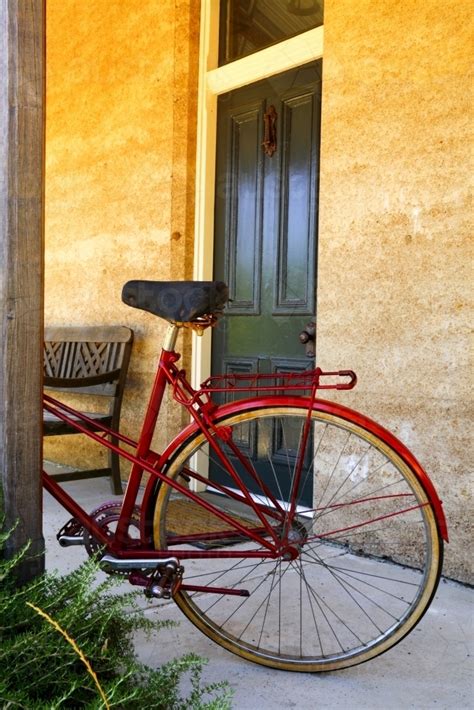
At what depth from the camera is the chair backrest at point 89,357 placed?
3979mm

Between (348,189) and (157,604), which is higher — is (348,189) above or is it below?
above

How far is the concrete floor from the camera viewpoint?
1808mm

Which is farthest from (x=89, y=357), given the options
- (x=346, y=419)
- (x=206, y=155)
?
(x=346, y=419)

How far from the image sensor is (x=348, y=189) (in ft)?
9.75

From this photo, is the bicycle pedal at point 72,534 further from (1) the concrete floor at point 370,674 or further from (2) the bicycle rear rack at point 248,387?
(2) the bicycle rear rack at point 248,387

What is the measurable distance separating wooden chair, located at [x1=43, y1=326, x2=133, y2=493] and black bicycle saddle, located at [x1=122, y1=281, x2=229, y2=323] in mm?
1597

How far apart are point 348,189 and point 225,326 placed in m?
1.21

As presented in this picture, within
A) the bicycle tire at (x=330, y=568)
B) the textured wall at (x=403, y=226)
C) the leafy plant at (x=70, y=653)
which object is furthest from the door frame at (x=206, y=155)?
the leafy plant at (x=70, y=653)

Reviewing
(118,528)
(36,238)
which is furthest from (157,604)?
(36,238)

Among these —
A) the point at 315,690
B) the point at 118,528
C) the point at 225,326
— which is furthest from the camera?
the point at 225,326

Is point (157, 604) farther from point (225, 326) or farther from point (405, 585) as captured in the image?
point (225, 326)

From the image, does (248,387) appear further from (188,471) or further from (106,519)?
(106,519)

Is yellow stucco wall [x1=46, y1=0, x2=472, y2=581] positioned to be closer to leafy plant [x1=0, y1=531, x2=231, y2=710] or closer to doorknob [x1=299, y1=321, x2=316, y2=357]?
doorknob [x1=299, y1=321, x2=316, y2=357]

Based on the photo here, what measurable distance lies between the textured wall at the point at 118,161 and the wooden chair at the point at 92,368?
0.13 m
